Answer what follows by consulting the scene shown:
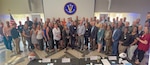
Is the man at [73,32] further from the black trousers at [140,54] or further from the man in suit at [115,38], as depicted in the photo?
the black trousers at [140,54]

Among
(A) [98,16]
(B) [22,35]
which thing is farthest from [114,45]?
(B) [22,35]

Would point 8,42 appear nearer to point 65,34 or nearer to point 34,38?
point 34,38

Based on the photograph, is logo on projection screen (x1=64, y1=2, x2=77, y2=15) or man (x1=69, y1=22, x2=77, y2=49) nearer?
logo on projection screen (x1=64, y1=2, x2=77, y2=15)

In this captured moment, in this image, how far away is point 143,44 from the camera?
10.7 feet

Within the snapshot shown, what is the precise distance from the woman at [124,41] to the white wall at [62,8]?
0.88 metres

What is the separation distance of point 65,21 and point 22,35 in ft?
3.25

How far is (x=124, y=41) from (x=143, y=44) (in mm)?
461

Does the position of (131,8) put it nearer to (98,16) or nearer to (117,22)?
(117,22)

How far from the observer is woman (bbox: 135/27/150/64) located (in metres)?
3.11

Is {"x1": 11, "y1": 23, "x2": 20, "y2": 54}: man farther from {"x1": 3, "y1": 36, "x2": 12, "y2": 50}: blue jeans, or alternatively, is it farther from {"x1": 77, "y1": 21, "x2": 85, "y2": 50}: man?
{"x1": 77, "y1": 21, "x2": 85, "y2": 50}: man

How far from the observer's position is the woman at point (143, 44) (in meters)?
3.11

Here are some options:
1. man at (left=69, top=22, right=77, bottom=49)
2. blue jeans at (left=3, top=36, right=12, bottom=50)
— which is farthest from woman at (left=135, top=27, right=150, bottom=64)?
blue jeans at (left=3, top=36, right=12, bottom=50)

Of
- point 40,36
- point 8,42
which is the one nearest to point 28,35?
point 40,36

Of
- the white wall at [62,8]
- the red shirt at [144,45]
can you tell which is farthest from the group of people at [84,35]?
the white wall at [62,8]
